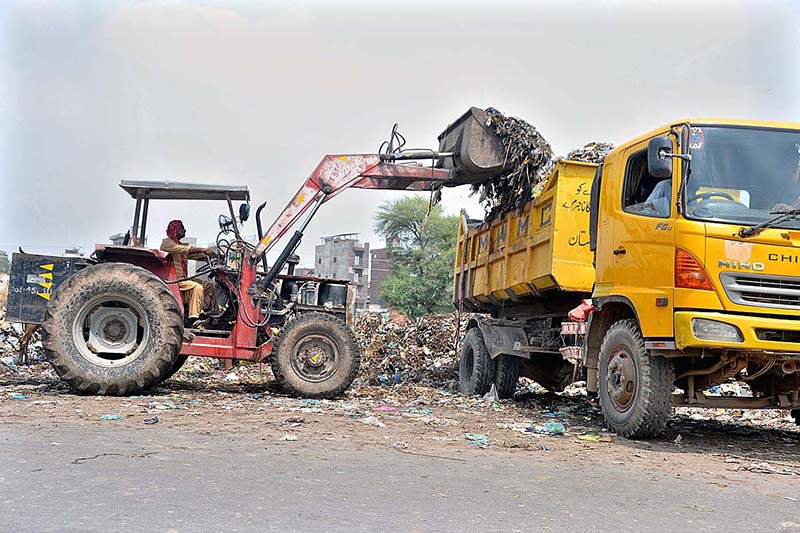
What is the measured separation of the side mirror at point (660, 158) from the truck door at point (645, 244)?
0.15 metres

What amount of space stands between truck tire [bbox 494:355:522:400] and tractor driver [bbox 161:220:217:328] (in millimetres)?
3627

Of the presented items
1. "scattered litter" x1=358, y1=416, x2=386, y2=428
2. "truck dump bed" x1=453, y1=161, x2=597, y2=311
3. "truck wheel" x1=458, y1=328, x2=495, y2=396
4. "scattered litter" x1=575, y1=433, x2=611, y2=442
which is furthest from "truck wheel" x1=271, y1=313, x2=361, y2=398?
"scattered litter" x1=575, y1=433, x2=611, y2=442

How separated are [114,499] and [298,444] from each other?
70.3 inches

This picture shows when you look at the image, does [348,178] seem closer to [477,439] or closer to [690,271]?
[477,439]

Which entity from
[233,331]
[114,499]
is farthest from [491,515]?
[233,331]

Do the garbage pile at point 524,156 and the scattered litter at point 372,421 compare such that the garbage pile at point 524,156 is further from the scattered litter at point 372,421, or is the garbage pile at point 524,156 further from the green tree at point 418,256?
the green tree at point 418,256

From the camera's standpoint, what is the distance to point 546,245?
7898 millimetres

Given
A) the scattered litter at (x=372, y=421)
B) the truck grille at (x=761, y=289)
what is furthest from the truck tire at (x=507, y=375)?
the truck grille at (x=761, y=289)

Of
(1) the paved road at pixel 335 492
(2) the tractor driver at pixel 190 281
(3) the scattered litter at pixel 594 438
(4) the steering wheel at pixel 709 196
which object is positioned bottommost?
(1) the paved road at pixel 335 492

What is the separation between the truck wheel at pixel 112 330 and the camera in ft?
24.8

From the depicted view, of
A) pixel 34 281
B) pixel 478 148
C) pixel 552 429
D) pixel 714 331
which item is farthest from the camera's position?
pixel 478 148

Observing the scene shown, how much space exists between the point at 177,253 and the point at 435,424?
136 inches

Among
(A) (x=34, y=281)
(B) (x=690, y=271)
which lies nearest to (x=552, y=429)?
(B) (x=690, y=271)

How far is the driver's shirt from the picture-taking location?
27.1 ft
